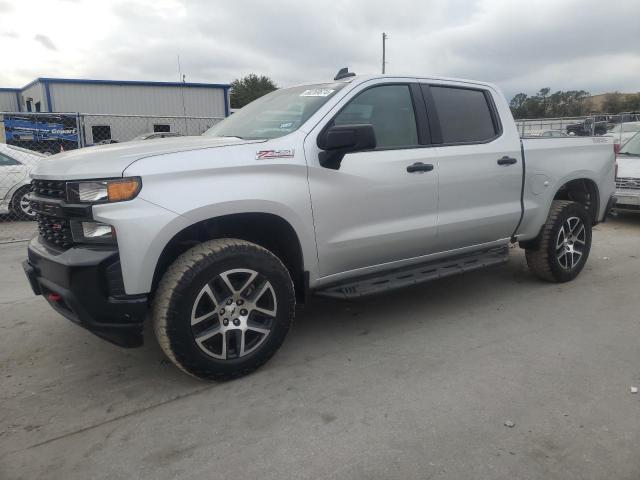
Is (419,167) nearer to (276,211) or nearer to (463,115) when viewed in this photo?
(463,115)

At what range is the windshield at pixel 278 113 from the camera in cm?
355

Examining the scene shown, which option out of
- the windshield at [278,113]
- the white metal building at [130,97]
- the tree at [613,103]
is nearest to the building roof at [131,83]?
the white metal building at [130,97]

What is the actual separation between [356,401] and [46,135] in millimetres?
21268

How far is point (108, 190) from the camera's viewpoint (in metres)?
2.73

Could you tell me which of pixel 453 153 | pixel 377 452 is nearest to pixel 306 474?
pixel 377 452

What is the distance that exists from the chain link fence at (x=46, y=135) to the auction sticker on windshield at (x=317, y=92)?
4814 millimetres

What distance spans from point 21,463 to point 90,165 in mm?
1537

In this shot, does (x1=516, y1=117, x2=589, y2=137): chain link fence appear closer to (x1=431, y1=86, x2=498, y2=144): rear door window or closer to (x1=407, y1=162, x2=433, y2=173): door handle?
(x1=431, y1=86, x2=498, y2=144): rear door window

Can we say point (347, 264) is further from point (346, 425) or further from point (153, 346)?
point (153, 346)

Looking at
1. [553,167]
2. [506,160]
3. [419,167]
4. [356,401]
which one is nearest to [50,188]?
[356,401]

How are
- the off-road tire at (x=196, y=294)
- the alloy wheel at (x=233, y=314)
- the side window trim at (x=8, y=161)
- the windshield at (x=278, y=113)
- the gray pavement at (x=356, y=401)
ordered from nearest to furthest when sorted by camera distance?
the gray pavement at (x=356, y=401)
the off-road tire at (x=196, y=294)
the alloy wheel at (x=233, y=314)
the windshield at (x=278, y=113)
the side window trim at (x=8, y=161)

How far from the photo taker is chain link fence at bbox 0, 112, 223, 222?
9281 millimetres

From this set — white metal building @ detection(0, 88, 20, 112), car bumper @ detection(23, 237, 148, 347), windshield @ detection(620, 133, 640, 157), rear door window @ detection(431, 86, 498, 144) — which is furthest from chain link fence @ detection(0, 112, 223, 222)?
white metal building @ detection(0, 88, 20, 112)

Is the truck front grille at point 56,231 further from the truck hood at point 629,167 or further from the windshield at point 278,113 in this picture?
the truck hood at point 629,167
